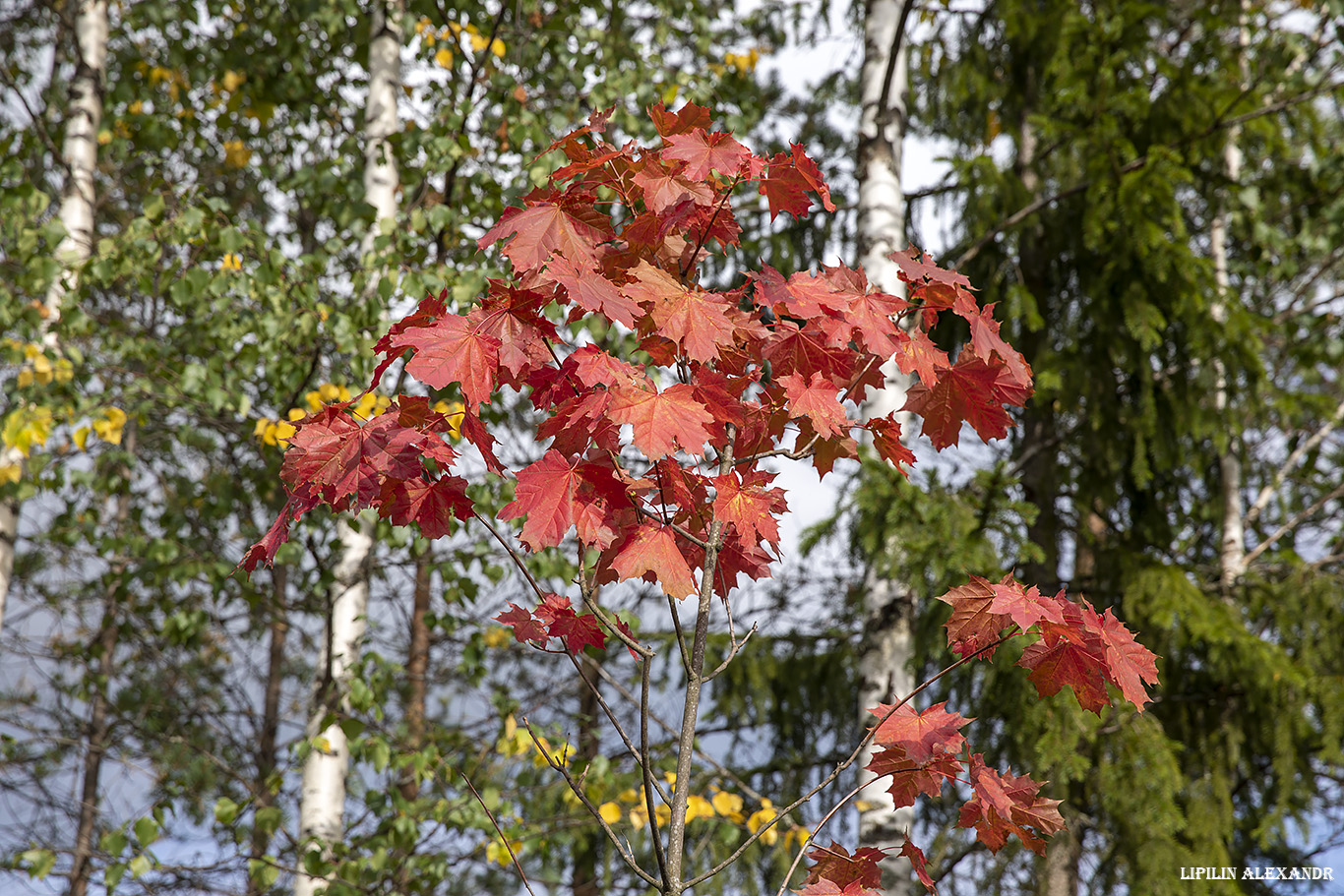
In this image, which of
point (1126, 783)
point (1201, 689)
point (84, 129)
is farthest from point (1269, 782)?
point (84, 129)

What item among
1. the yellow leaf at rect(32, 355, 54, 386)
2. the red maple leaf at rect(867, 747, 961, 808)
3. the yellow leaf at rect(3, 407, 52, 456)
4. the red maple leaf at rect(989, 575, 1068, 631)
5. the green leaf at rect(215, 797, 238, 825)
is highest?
the yellow leaf at rect(32, 355, 54, 386)

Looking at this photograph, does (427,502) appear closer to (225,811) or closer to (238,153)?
(225,811)

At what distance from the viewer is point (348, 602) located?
3.37m

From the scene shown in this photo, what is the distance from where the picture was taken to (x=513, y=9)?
4.35 meters

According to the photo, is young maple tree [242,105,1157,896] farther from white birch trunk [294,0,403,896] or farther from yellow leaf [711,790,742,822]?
yellow leaf [711,790,742,822]

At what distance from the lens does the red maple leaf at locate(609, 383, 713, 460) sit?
1.17 m

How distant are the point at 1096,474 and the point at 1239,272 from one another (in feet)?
6.31

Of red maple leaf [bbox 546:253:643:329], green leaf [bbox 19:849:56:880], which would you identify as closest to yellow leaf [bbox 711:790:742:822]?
green leaf [bbox 19:849:56:880]

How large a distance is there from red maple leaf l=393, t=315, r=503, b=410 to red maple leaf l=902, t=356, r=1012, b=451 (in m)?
0.61

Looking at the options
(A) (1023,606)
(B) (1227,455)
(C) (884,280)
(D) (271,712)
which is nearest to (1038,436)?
(B) (1227,455)

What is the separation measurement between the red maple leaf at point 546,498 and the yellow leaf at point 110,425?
8.94ft

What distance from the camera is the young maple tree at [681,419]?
4.08ft

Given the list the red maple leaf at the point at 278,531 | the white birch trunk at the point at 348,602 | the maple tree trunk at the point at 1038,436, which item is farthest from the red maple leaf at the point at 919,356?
the maple tree trunk at the point at 1038,436

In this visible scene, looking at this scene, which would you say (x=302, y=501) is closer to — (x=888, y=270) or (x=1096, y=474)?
(x=888, y=270)
